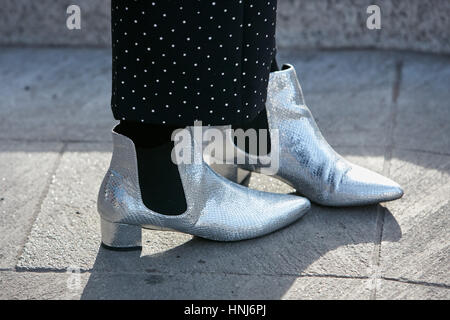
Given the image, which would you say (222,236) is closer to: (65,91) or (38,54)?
(65,91)

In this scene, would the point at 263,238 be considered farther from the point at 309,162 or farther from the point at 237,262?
the point at 309,162

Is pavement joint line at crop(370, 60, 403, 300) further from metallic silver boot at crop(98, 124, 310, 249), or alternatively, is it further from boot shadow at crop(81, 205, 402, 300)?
metallic silver boot at crop(98, 124, 310, 249)

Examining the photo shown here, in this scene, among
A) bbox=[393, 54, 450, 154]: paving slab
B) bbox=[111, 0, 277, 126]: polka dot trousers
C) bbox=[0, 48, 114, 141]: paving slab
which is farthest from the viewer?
Answer: bbox=[0, 48, 114, 141]: paving slab

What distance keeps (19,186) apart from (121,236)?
487 mm

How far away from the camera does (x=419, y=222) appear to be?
1671 millimetres

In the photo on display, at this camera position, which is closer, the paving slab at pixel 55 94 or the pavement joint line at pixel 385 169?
the pavement joint line at pixel 385 169

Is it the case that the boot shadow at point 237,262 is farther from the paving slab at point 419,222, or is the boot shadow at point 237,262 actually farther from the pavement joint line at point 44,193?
the pavement joint line at point 44,193

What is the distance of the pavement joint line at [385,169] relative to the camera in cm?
146

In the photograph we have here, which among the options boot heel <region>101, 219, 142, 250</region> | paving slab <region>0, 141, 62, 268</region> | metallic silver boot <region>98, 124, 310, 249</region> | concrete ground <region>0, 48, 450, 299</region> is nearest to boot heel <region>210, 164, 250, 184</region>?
concrete ground <region>0, 48, 450, 299</region>

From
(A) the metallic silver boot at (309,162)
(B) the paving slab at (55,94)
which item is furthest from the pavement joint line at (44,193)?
(A) the metallic silver boot at (309,162)

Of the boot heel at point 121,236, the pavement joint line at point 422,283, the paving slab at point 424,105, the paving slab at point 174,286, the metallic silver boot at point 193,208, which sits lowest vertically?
the paving slab at point 174,286

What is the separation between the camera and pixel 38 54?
2.84 meters

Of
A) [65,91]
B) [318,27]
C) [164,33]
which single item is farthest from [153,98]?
[318,27]

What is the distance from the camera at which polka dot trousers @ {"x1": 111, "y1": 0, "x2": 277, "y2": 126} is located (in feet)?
4.30
